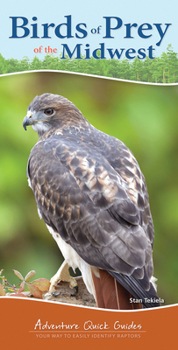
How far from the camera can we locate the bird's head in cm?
347

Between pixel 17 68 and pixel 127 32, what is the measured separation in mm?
842

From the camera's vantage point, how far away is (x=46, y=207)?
3.16m

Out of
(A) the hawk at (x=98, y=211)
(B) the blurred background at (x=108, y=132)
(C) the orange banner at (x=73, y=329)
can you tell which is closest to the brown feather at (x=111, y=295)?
(A) the hawk at (x=98, y=211)

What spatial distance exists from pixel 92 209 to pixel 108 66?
3.70ft

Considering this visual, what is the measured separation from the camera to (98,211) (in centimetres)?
288

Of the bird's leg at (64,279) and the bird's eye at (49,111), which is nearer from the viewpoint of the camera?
the bird's leg at (64,279)

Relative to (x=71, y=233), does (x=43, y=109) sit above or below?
above

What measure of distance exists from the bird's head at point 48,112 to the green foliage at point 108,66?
0.26 m

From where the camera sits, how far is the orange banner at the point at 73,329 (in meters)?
2.99

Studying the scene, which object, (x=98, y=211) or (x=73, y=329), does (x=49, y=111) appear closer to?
(x=98, y=211)

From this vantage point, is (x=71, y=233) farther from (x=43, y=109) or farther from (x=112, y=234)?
(x=43, y=109)

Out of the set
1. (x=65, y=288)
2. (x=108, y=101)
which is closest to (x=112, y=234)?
(x=65, y=288)

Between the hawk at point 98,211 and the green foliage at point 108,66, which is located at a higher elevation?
the green foliage at point 108,66

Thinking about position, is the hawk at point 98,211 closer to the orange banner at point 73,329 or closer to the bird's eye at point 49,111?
the bird's eye at point 49,111
